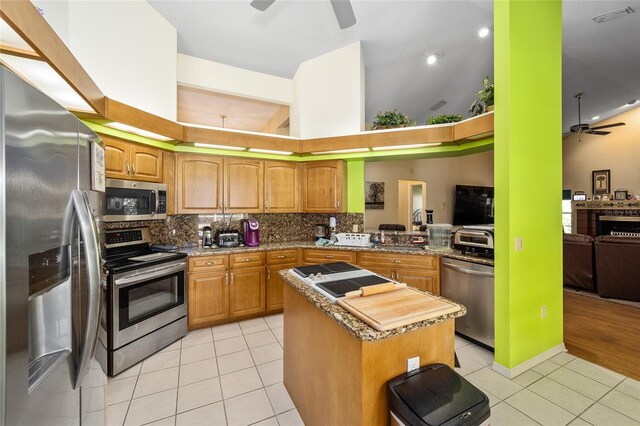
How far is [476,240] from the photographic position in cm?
285

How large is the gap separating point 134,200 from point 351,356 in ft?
9.08

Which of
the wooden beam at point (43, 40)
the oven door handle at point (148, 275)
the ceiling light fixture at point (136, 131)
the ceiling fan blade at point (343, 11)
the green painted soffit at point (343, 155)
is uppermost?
the ceiling fan blade at point (343, 11)

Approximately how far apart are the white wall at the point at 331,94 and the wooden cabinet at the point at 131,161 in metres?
1.93

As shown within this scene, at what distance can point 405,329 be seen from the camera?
111 cm

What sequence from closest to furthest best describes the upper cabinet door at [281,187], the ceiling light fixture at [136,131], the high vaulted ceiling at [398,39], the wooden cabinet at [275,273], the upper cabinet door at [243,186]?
the ceiling light fixture at [136,131]
the high vaulted ceiling at [398,39]
the wooden cabinet at [275,273]
the upper cabinet door at [243,186]
the upper cabinet door at [281,187]

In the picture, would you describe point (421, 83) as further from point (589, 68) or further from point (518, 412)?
point (518, 412)

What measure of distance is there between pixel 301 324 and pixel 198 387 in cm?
118

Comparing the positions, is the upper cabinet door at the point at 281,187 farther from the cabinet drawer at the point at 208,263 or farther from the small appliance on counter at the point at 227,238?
the cabinet drawer at the point at 208,263

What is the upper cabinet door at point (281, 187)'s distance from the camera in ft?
12.7

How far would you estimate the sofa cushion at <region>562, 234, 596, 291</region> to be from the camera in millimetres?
4203

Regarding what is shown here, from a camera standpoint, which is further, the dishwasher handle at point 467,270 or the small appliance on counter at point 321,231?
the small appliance on counter at point 321,231

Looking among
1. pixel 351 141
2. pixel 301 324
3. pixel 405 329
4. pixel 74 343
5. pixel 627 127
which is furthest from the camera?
pixel 627 127

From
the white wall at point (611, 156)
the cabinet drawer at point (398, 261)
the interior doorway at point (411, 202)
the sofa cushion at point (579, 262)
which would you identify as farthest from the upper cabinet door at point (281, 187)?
the white wall at point (611, 156)

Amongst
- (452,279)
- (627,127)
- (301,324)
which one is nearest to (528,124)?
(452,279)
